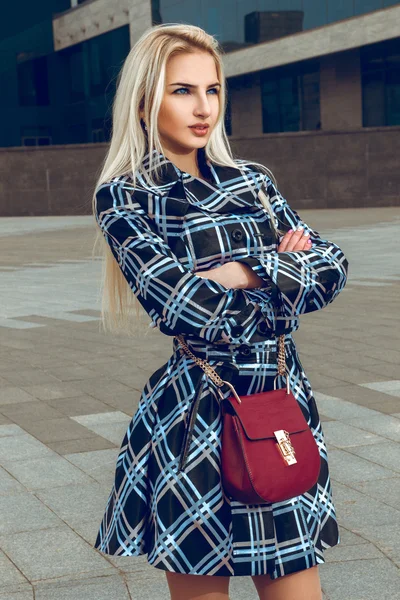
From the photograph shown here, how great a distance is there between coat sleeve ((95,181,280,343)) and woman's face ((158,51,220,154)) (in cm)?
22

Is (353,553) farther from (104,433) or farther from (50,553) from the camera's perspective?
(104,433)

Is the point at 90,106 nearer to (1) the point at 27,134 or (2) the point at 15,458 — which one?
(1) the point at 27,134

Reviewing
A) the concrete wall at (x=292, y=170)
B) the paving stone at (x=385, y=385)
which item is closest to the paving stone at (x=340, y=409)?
the paving stone at (x=385, y=385)

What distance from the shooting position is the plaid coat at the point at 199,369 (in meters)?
2.34

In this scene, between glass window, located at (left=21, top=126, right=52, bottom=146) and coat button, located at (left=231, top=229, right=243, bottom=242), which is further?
glass window, located at (left=21, top=126, right=52, bottom=146)

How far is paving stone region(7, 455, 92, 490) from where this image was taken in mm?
5004

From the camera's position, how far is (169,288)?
95.5 inches

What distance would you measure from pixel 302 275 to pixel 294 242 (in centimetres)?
13

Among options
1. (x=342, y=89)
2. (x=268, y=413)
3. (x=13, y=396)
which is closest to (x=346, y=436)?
(x=13, y=396)

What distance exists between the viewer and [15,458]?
5496 millimetres

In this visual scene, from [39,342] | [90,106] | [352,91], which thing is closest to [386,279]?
[39,342]

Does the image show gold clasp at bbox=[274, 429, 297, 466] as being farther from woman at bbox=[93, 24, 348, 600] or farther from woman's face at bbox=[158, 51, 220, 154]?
woman's face at bbox=[158, 51, 220, 154]

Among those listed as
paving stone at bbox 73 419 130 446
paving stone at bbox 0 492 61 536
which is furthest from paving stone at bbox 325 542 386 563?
paving stone at bbox 73 419 130 446

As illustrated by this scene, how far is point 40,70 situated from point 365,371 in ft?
145
